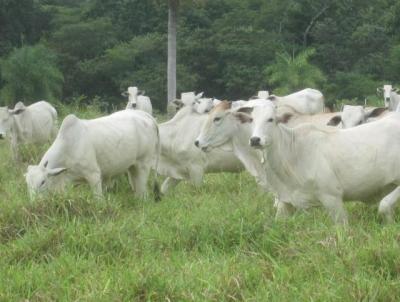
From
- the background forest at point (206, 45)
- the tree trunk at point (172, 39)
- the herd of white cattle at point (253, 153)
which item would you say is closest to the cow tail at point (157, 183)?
the herd of white cattle at point (253, 153)

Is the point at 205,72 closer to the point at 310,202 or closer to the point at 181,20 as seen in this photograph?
the point at 181,20

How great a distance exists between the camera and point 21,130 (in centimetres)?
1211

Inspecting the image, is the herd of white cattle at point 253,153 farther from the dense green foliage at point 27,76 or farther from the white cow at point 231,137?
the dense green foliage at point 27,76

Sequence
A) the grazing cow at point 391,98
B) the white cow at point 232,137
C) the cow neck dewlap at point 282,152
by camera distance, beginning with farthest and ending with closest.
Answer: the grazing cow at point 391,98
the white cow at point 232,137
the cow neck dewlap at point 282,152

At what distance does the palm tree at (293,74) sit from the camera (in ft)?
83.4

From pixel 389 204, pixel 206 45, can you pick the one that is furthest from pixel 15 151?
pixel 206 45

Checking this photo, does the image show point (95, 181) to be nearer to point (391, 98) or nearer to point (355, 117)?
point (355, 117)

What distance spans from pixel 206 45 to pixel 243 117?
23.0m

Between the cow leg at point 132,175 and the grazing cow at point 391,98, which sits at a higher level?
the cow leg at point 132,175

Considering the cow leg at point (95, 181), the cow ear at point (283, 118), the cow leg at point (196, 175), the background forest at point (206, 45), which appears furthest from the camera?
the background forest at point (206, 45)

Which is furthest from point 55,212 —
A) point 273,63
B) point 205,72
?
point 205,72

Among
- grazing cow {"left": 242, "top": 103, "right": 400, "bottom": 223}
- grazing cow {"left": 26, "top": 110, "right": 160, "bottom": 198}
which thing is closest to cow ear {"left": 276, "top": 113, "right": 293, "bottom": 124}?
grazing cow {"left": 242, "top": 103, "right": 400, "bottom": 223}

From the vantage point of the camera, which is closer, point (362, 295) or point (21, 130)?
point (362, 295)

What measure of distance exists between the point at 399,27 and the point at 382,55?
5.48m
